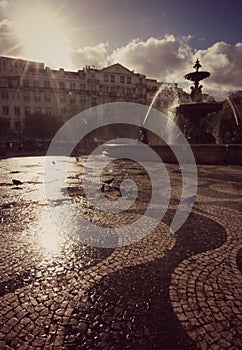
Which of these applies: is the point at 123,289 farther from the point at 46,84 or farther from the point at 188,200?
the point at 46,84

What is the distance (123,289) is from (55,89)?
61.1 m

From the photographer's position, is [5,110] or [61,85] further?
[61,85]

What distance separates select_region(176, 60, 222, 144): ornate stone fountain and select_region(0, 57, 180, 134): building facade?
36.0m

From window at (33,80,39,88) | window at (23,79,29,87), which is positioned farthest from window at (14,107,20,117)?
window at (33,80,39,88)

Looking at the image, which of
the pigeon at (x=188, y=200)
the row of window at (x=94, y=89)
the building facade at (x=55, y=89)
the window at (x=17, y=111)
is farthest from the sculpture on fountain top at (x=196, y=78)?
the window at (x=17, y=111)

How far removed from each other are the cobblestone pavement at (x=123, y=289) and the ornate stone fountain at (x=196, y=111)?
1339cm

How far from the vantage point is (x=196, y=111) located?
17.1 m

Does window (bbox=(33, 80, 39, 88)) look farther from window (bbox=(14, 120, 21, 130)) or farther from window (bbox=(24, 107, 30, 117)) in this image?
window (bbox=(14, 120, 21, 130))

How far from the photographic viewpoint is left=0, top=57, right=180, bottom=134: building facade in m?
54.3

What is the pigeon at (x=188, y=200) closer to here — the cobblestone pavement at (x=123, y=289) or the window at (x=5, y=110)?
the cobblestone pavement at (x=123, y=289)

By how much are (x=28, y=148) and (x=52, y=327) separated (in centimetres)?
3440

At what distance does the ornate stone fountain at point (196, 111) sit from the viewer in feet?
54.7

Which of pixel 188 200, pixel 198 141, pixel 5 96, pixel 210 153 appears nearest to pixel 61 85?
pixel 5 96

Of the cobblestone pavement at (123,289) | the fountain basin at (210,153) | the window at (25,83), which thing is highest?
the window at (25,83)
